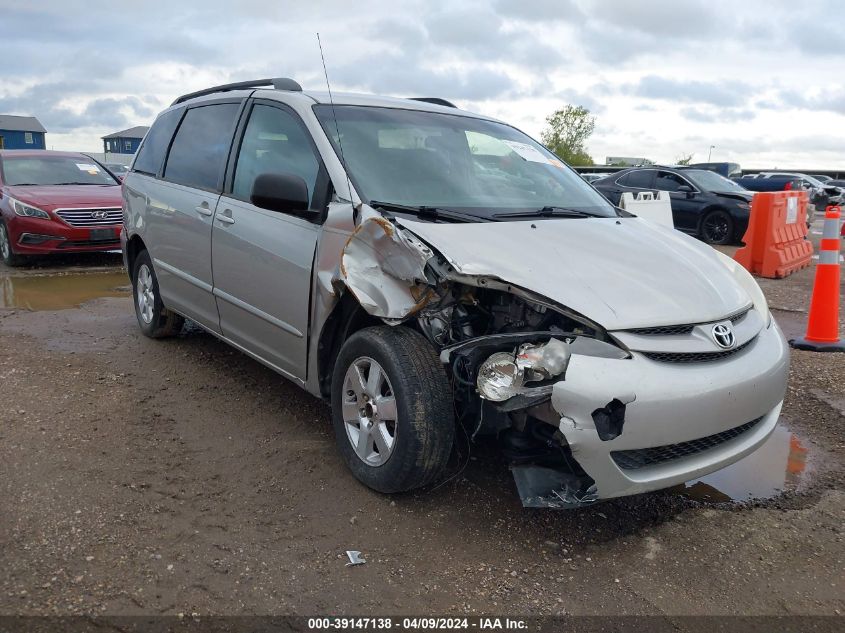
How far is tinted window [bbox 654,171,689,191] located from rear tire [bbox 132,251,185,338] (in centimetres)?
1059

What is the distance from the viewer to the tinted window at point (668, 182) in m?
13.9

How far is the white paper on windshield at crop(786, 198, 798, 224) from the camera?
409 inches

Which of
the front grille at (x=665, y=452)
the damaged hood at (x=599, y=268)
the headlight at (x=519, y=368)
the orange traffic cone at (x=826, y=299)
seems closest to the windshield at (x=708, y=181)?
the orange traffic cone at (x=826, y=299)

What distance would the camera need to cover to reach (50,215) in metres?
9.12

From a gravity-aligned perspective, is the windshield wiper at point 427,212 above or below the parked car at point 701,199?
above

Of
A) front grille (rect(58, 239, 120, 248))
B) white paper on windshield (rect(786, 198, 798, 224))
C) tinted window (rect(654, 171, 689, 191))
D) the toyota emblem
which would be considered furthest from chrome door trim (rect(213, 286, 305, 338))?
tinted window (rect(654, 171, 689, 191))

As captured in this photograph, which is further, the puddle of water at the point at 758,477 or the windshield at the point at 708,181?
the windshield at the point at 708,181

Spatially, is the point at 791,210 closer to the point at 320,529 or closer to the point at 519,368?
the point at 519,368

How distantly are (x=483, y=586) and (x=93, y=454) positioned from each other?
211 cm

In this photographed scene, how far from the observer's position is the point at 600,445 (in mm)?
2607

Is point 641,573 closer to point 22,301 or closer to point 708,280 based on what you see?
point 708,280

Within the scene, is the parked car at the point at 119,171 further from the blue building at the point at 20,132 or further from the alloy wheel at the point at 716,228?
the blue building at the point at 20,132

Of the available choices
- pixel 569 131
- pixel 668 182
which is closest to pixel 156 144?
pixel 668 182

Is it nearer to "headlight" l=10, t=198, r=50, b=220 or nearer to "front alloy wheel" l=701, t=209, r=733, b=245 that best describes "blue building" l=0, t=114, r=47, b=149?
"headlight" l=10, t=198, r=50, b=220
